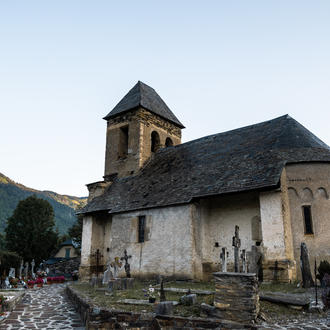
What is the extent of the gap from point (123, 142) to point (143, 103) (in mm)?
3433

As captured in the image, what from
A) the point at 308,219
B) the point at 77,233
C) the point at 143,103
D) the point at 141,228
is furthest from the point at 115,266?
the point at 77,233

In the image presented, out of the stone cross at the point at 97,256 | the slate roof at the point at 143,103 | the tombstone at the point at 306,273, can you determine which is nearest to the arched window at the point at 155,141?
the slate roof at the point at 143,103

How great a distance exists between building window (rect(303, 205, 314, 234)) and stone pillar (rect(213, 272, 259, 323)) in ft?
28.4

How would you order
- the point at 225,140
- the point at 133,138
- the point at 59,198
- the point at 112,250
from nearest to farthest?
the point at 112,250
the point at 225,140
the point at 133,138
the point at 59,198

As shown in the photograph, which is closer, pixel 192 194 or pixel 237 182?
pixel 237 182

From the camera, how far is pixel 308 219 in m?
14.5

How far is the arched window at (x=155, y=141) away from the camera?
24.7 meters

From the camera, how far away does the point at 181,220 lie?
1584 centimetres

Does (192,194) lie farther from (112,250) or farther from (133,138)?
(133,138)

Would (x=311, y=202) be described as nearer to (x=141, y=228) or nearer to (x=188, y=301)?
(x=141, y=228)

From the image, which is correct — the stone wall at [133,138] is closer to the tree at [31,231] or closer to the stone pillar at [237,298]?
the stone pillar at [237,298]

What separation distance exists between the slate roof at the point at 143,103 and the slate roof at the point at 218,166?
408 cm

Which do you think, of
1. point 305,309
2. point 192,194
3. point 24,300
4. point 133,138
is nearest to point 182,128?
point 133,138

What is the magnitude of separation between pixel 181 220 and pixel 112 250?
508 cm
